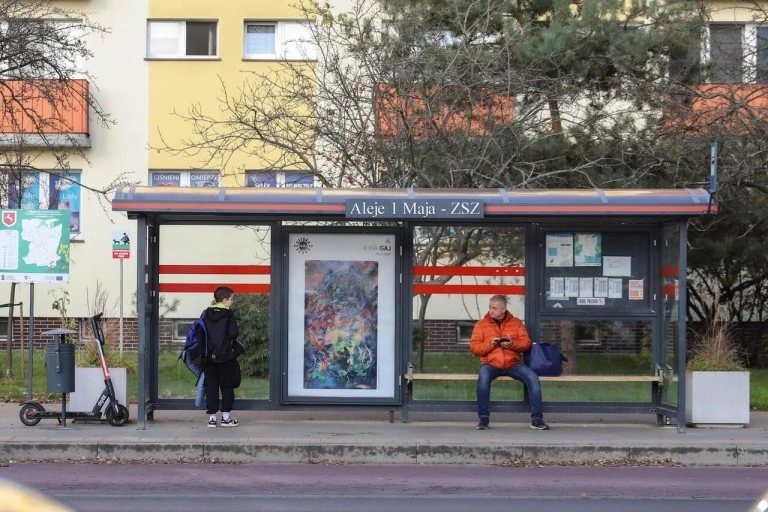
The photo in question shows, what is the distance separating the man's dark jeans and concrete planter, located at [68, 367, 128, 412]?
4196mm

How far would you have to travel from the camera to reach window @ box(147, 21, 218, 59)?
22.4 meters

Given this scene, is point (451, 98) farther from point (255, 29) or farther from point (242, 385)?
point (255, 29)

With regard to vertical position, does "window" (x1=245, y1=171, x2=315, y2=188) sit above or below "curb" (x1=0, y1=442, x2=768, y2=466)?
above

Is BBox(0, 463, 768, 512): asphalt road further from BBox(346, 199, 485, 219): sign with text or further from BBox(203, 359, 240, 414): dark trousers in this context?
BBox(346, 199, 485, 219): sign with text

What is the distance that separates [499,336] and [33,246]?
564 centimetres

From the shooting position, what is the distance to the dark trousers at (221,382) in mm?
11531

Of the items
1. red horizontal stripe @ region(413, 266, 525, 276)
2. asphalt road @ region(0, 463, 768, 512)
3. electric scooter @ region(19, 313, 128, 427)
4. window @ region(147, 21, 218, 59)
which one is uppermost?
window @ region(147, 21, 218, 59)

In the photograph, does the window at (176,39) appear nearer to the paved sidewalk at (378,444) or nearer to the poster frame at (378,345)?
the poster frame at (378,345)

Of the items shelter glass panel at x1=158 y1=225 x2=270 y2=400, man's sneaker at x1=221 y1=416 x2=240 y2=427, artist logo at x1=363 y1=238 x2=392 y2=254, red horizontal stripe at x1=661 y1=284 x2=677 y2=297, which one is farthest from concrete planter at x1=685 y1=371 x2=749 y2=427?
man's sneaker at x1=221 y1=416 x2=240 y2=427

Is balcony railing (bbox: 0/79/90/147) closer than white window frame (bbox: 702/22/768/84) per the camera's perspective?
No

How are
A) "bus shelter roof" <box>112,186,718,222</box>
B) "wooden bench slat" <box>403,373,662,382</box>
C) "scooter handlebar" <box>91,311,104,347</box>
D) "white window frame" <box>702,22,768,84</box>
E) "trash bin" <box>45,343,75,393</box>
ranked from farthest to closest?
"white window frame" <box>702,22,768,84</box>
"wooden bench slat" <box>403,373,662,382</box>
"scooter handlebar" <box>91,311,104,347</box>
"trash bin" <box>45,343,75,393</box>
"bus shelter roof" <box>112,186,718,222</box>

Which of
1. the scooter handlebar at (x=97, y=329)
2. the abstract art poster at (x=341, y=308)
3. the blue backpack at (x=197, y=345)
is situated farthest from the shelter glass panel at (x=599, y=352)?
the scooter handlebar at (x=97, y=329)

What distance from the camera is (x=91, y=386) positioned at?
39.4ft

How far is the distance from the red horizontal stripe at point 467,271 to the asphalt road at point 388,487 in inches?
102
